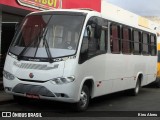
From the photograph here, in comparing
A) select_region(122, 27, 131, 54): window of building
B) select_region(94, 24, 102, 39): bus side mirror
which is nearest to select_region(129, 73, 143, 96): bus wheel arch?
select_region(122, 27, 131, 54): window of building

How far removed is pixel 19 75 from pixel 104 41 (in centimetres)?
308

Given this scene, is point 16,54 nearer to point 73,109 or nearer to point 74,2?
point 73,109

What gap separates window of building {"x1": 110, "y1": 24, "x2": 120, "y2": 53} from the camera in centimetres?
1309

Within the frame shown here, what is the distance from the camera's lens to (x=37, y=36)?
11047 millimetres

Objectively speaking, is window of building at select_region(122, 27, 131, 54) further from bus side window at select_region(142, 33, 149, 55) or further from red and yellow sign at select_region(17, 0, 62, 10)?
red and yellow sign at select_region(17, 0, 62, 10)

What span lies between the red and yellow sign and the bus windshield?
184 inches

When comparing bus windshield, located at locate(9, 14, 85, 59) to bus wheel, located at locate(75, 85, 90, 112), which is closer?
bus windshield, located at locate(9, 14, 85, 59)

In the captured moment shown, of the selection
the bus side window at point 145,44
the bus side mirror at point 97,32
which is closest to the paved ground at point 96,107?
the bus side mirror at point 97,32

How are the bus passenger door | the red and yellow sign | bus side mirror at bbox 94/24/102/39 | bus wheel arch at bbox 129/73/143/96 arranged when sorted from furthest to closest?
bus wheel arch at bbox 129/73/143/96 < the red and yellow sign < bus side mirror at bbox 94/24/102/39 < the bus passenger door

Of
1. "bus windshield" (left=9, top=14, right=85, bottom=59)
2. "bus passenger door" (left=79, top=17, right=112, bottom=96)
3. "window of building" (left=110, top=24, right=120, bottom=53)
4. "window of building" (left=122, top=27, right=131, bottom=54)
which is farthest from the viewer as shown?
"window of building" (left=122, top=27, right=131, bottom=54)

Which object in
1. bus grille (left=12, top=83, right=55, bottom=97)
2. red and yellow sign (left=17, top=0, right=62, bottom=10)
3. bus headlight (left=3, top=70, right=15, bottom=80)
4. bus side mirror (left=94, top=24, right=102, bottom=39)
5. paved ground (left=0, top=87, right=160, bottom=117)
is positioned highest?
red and yellow sign (left=17, top=0, right=62, bottom=10)

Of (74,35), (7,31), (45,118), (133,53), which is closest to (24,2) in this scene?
(7,31)

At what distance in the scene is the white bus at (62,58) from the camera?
33.9 ft

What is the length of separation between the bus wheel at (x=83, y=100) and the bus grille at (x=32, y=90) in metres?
0.91
